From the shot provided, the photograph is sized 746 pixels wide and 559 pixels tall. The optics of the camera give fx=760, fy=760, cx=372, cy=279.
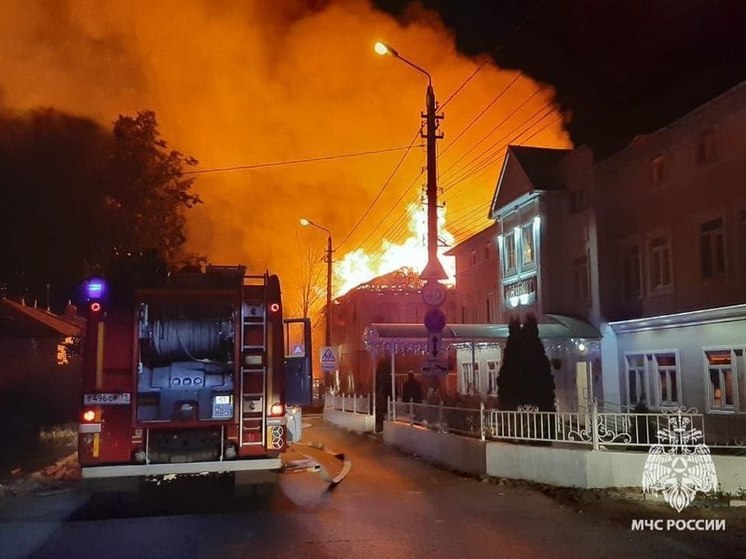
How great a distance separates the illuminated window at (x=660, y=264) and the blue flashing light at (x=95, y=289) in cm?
1453

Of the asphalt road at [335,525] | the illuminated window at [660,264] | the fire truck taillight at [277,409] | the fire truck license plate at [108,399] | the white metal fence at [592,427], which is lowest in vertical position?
the asphalt road at [335,525]

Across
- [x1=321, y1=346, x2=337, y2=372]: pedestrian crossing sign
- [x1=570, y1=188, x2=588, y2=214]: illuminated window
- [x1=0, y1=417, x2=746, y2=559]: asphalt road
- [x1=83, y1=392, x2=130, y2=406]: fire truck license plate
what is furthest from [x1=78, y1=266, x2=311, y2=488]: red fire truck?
[x1=321, y1=346, x2=337, y2=372]: pedestrian crossing sign

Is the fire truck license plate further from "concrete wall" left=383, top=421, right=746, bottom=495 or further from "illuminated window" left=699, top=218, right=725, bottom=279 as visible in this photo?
"illuminated window" left=699, top=218, right=725, bottom=279

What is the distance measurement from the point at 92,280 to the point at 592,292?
1630 centimetres

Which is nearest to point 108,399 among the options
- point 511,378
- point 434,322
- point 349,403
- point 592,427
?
point 592,427

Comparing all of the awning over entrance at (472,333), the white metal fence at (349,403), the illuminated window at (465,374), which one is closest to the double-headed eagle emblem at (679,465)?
the awning over entrance at (472,333)

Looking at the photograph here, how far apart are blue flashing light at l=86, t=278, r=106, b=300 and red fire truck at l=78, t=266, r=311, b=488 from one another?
0.04ft

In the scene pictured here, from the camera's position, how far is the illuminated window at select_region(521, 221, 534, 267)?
25.3 m

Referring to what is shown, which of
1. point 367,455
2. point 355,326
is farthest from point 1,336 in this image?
point 355,326

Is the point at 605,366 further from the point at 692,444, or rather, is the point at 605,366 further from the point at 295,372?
the point at 295,372

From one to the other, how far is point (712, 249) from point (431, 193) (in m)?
6.96

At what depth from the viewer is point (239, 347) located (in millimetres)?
9844

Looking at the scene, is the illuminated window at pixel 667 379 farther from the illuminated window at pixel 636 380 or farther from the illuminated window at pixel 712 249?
the illuminated window at pixel 712 249

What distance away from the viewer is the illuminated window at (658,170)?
1944 cm
